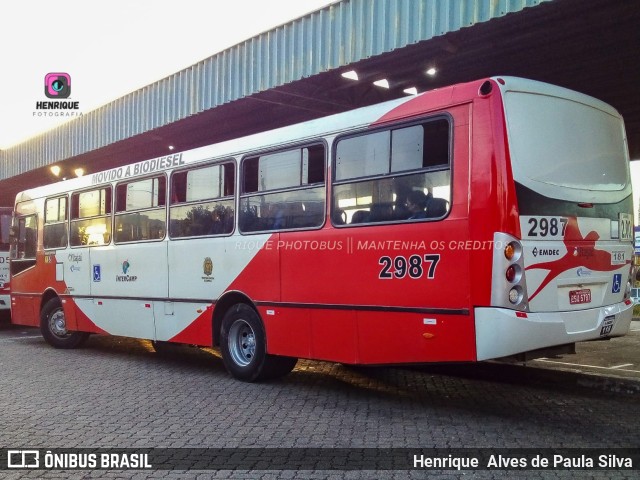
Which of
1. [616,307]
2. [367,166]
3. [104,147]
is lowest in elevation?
[616,307]

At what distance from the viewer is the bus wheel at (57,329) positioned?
1180cm

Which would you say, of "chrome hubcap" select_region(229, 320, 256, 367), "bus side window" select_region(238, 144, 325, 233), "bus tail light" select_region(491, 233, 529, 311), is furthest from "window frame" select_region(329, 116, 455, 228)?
"chrome hubcap" select_region(229, 320, 256, 367)

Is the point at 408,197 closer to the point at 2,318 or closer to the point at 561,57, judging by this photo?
the point at 561,57

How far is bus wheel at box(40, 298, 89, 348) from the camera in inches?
464

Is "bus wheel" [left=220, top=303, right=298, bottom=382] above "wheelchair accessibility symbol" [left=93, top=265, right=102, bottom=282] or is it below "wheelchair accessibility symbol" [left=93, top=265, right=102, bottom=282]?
below

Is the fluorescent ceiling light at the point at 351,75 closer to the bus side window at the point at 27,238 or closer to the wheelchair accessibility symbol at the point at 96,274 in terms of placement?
the wheelchair accessibility symbol at the point at 96,274

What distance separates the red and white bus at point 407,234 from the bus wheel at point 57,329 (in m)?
3.01

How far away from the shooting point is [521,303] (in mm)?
5699

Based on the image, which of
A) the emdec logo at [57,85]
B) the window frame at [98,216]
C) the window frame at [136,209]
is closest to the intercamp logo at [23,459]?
the window frame at [136,209]

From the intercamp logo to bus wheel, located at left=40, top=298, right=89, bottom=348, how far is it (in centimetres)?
668

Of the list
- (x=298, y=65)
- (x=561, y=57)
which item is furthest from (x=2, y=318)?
(x=561, y=57)

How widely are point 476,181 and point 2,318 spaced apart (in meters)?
13.9

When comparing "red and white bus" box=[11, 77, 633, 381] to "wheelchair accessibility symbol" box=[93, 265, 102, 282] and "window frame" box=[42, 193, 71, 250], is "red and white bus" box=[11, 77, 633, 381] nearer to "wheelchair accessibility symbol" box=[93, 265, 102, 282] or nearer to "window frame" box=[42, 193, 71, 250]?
"wheelchair accessibility symbol" box=[93, 265, 102, 282]

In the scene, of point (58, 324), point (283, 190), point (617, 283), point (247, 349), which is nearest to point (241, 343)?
point (247, 349)
